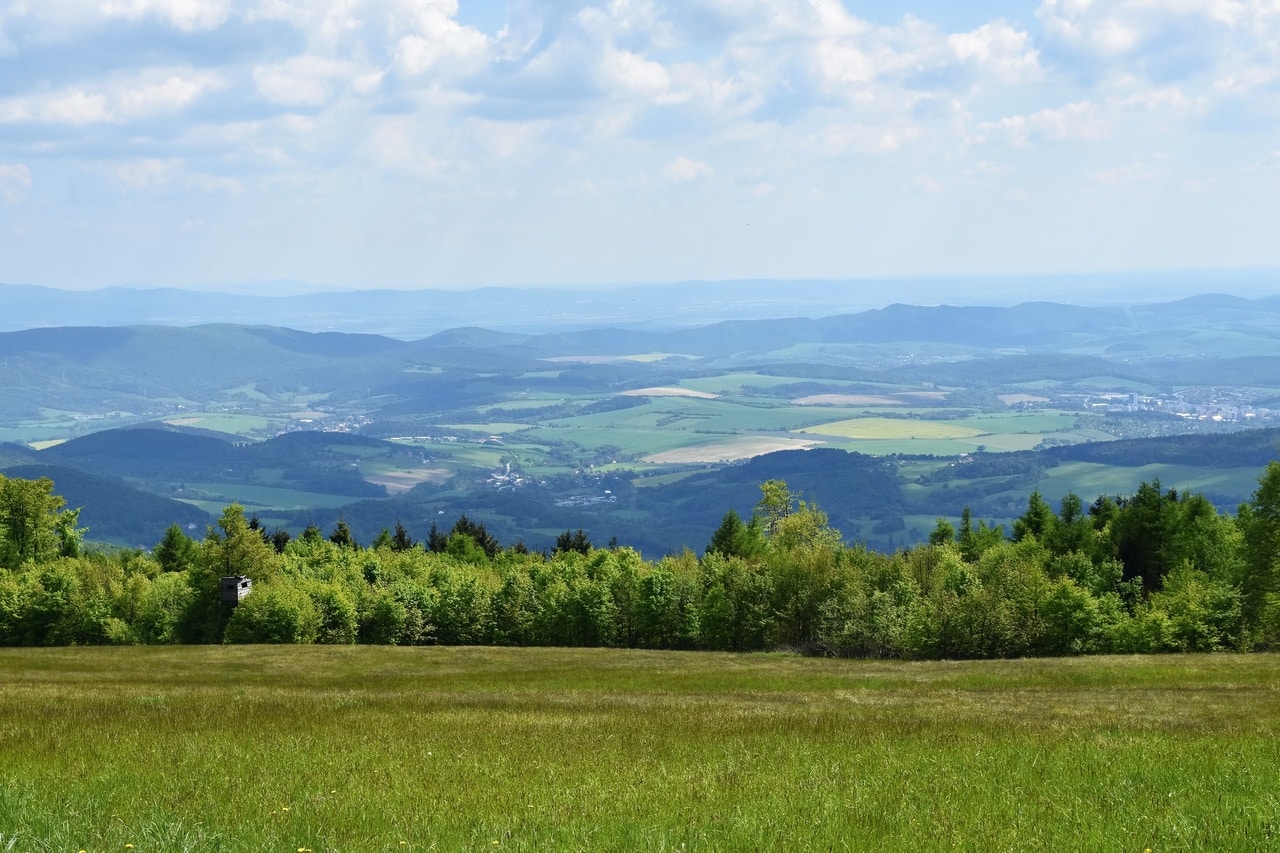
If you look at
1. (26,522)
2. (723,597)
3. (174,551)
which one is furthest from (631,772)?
(174,551)

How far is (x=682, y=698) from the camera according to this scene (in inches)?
1218

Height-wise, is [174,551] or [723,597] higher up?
[723,597]

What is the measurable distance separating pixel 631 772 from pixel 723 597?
61.5 metres

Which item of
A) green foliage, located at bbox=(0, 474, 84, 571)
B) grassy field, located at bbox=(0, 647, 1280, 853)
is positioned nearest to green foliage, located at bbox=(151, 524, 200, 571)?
green foliage, located at bbox=(0, 474, 84, 571)

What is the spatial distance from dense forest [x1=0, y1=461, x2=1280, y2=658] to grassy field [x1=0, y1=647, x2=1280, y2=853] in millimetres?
34673

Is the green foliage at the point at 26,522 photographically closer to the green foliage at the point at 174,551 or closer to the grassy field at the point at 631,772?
the green foliage at the point at 174,551

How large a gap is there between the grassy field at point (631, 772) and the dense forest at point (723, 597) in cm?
3467

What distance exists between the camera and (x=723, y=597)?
76250 millimetres

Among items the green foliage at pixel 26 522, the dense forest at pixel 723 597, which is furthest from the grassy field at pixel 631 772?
the green foliage at pixel 26 522

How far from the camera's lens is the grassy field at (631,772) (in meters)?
11.5

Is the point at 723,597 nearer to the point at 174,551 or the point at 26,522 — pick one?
the point at 174,551

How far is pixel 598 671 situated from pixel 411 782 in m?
34.4

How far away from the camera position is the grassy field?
11492 millimetres

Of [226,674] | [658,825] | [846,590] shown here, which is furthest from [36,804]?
[846,590]
